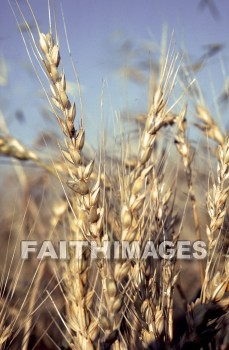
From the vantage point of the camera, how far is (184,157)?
1.09 meters

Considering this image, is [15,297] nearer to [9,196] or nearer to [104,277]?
[9,196]

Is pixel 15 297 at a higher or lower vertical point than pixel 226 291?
lower

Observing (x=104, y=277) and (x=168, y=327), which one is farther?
(x=168, y=327)

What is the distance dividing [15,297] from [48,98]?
848 millimetres

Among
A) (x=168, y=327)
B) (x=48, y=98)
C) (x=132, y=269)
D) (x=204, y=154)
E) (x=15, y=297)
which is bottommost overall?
(x=15, y=297)

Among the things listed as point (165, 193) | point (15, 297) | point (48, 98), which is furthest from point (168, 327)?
point (15, 297)

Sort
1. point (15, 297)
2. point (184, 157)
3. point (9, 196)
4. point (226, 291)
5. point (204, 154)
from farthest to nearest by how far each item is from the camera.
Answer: point (9, 196) < point (15, 297) < point (204, 154) < point (184, 157) < point (226, 291)

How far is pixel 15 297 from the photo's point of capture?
139cm

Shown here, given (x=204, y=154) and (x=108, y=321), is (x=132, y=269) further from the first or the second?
(x=204, y=154)

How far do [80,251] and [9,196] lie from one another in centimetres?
95

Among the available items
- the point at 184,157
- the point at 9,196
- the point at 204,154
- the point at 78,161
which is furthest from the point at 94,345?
the point at 9,196

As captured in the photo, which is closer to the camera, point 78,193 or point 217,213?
point 78,193

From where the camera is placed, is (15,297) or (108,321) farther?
(15,297)

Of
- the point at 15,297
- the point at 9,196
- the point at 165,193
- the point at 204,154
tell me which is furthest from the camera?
the point at 9,196
